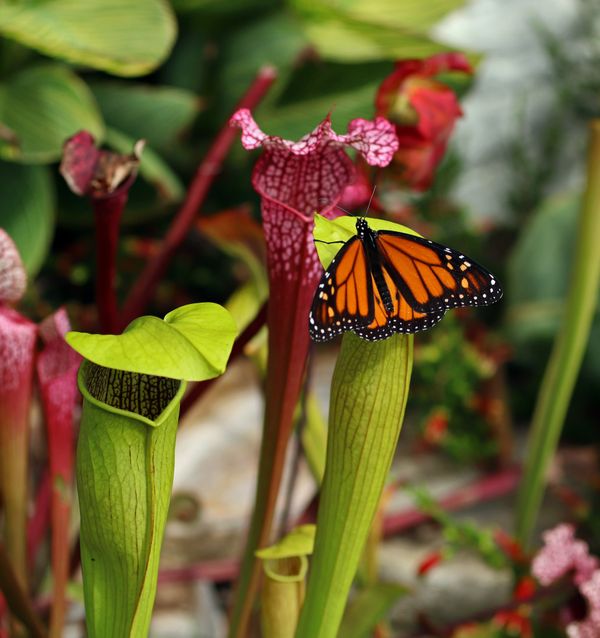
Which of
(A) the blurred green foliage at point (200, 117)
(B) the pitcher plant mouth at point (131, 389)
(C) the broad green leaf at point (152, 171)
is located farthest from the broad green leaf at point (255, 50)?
(B) the pitcher plant mouth at point (131, 389)

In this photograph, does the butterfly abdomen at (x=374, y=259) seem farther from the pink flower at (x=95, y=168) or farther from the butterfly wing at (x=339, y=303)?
the pink flower at (x=95, y=168)

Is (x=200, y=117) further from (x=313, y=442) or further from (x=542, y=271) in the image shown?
(x=313, y=442)

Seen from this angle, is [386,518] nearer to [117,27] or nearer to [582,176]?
[117,27]

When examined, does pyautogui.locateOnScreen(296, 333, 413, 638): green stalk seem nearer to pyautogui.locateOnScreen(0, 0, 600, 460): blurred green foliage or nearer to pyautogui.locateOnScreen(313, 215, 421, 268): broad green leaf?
pyautogui.locateOnScreen(313, 215, 421, 268): broad green leaf

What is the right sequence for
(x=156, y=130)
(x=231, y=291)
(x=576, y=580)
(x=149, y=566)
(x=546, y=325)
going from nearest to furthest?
(x=149, y=566)
(x=576, y=580)
(x=156, y=130)
(x=546, y=325)
(x=231, y=291)

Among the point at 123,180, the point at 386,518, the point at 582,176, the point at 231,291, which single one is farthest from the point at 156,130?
the point at 582,176

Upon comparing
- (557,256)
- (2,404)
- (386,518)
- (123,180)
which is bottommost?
(386,518)
